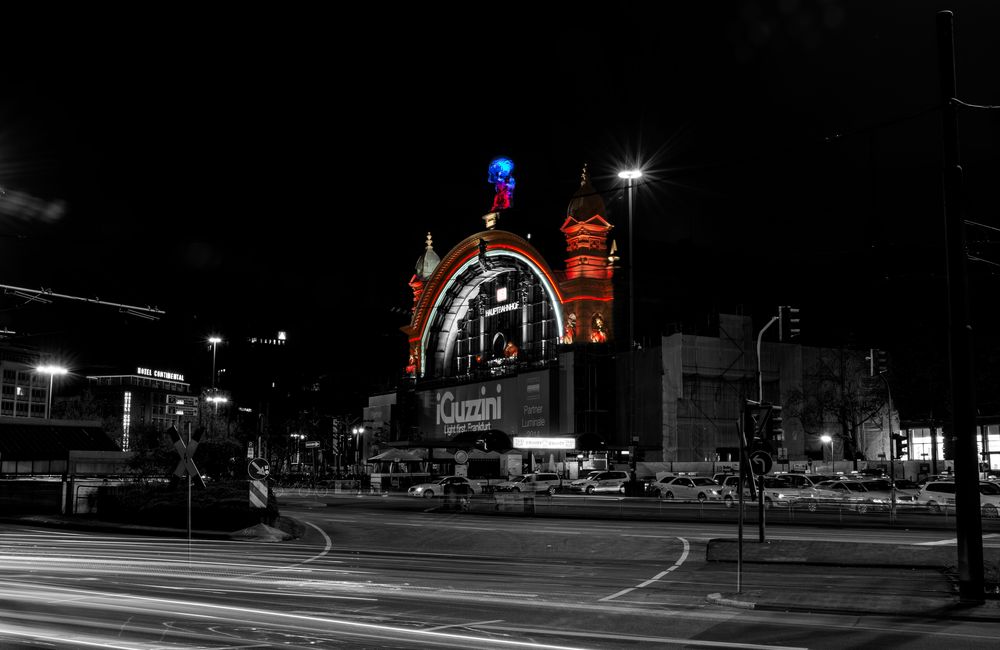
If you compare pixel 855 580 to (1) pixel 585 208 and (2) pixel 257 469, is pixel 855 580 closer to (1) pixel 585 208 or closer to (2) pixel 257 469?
(2) pixel 257 469

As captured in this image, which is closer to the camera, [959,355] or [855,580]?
[959,355]

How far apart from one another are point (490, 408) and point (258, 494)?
196 ft

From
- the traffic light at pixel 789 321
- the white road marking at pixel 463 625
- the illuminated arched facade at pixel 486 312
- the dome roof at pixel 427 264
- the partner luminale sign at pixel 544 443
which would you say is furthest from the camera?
the dome roof at pixel 427 264

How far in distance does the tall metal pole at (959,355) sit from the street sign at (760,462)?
11.5 ft

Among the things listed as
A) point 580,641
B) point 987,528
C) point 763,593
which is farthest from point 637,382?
point 580,641

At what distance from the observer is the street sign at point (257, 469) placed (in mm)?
28453

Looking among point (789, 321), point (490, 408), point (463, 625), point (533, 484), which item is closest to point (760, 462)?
point (463, 625)

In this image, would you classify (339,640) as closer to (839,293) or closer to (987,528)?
(987,528)

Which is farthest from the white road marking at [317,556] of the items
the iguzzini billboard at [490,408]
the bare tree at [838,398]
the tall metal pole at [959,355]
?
the bare tree at [838,398]

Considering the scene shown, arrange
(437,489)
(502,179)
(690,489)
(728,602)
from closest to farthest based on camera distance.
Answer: (728,602) → (690,489) → (437,489) → (502,179)

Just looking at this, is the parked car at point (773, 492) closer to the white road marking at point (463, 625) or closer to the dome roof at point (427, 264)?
the white road marking at point (463, 625)

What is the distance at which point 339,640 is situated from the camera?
10867mm

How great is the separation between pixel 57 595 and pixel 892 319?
83537 millimetres

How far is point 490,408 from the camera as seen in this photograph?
88.5 metres
